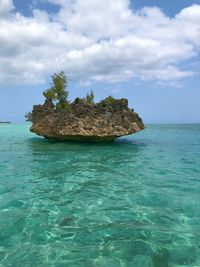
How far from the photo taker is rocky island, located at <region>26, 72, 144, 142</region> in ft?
95.0

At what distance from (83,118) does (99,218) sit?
2182 centimetres

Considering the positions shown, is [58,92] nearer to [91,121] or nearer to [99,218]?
[91,121]

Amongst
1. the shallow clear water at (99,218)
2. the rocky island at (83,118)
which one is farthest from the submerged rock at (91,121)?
the shallow clear water at (99,218)

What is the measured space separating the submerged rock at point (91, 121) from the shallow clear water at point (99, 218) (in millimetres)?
13644

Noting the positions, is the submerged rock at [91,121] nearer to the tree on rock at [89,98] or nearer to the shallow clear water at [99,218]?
the tree on rock at [89,98]

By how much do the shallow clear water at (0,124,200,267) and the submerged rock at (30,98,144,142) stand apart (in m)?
13.6

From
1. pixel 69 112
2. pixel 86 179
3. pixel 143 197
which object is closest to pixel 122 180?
pixel 86 179

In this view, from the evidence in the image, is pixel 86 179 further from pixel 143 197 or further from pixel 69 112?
pixel 69 112

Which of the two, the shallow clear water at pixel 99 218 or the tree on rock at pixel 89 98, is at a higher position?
the tree on rock at pixel 89 98

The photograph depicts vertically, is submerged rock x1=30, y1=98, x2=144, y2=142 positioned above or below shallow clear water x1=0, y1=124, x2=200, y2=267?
above

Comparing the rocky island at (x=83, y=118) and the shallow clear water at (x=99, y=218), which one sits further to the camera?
the rocky island at (x=83, y=118)

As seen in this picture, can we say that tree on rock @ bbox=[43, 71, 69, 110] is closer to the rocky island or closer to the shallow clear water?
the rocky island

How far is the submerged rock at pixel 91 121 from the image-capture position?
28891 millimetres

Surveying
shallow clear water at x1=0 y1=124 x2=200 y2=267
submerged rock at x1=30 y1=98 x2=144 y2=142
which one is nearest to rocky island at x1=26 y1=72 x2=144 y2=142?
submerged rock at x1=30 y1=98 x2=144 y2=142
